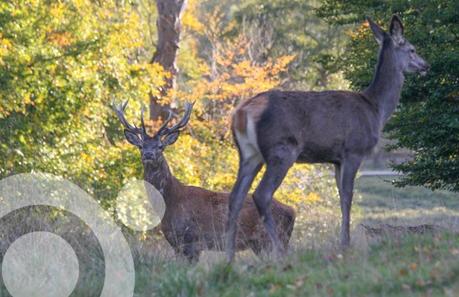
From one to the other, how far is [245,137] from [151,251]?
151 centimetres

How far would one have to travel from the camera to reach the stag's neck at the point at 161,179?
39.1 feet

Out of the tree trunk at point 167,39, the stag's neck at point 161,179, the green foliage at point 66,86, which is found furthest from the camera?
the tree trunk at point 167,39

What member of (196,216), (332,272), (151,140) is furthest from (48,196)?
(332,272)

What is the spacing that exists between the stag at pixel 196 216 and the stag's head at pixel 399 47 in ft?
7.24

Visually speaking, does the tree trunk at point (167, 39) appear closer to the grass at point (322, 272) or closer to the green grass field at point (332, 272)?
the grass at point (322, 272)

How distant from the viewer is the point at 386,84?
11.5 m

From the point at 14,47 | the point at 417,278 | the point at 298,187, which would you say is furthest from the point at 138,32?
the point at 417,278

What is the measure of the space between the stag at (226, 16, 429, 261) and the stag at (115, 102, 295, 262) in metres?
0.90

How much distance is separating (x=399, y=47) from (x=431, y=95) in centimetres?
354

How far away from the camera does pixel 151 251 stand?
988 cm

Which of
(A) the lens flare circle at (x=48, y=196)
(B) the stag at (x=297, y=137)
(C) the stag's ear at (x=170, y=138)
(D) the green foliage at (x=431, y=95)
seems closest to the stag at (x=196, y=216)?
(C) the stag's ear at (x=170, y=138)

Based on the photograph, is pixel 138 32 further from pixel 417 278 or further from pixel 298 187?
pixel 417 278

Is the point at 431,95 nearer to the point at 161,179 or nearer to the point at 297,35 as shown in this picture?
the point at 161,179

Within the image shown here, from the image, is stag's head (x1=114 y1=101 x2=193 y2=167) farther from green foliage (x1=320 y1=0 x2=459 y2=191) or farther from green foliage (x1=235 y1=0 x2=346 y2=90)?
green foliage (x1=235 y1=0 x2=346 y2=90)
